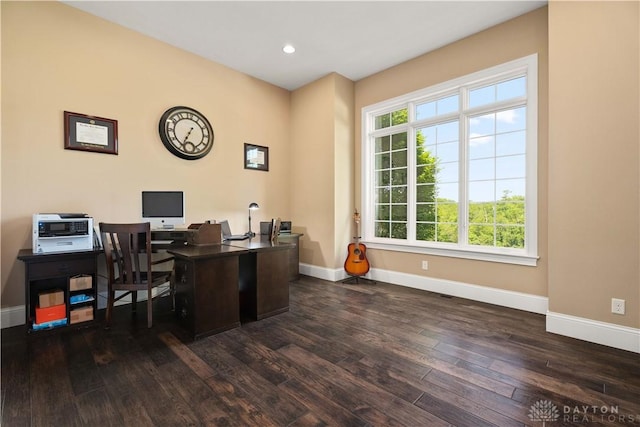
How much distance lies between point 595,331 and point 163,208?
14.2ft

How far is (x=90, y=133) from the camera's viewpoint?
3.07m

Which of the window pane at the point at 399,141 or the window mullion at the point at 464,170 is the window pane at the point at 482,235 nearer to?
the window mullion at the point at 464,170

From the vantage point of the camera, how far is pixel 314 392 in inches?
69.0

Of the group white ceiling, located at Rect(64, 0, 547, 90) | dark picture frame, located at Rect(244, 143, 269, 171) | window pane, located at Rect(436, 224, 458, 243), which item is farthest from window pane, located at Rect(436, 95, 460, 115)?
dark picture frame, located at Rect(244, 143, 269, 171)

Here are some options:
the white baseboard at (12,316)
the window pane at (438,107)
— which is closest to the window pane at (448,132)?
the window pane at (438,107)

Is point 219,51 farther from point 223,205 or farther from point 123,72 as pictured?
point 223,205

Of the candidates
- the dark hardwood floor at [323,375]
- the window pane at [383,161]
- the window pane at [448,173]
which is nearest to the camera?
the dark hardwood floor at [323,375]

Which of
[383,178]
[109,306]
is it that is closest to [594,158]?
[383,178]

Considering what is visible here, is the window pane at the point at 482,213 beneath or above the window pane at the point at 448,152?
beneath

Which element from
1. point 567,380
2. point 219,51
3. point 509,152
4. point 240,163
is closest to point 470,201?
point 509,152

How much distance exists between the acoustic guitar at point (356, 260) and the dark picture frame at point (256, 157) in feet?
6.26

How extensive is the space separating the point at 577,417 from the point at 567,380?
0.37 meters

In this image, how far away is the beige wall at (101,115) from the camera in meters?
2.70

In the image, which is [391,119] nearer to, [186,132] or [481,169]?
[481,169]
